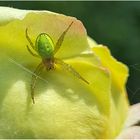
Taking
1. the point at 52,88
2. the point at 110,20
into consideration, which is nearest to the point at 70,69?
the point at 52,88

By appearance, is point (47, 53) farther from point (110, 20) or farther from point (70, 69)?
point (110, 20)

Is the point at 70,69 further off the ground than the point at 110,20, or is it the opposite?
the point at 70,69

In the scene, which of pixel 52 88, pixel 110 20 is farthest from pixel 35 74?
pixel 110 20

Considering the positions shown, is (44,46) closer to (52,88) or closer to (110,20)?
(52,88)

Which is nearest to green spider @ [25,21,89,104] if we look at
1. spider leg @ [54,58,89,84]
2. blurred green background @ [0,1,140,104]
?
spider leg @ [54,58,89,84]

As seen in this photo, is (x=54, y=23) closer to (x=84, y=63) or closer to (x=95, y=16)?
(x=84, y=63)

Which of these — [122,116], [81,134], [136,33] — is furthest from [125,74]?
[136,33]

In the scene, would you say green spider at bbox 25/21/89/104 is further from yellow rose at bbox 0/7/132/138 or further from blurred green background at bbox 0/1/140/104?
blurred green background at bbox 0/1/140/104

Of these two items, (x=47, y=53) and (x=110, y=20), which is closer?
(x=47, y=53)
